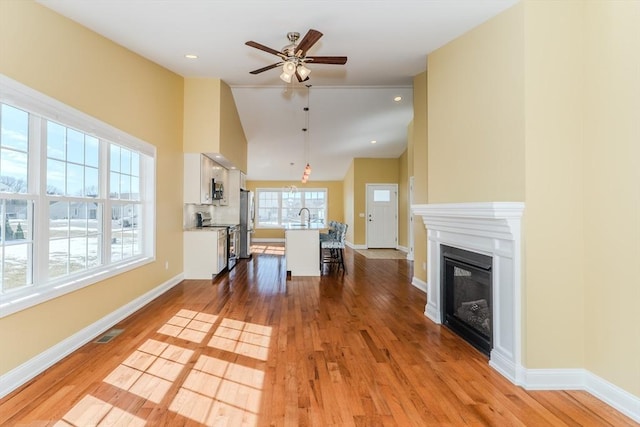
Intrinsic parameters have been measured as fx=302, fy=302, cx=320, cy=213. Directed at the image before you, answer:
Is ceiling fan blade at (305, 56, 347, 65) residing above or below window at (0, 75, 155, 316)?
above

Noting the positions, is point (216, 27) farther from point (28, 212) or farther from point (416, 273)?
point (416, 273)

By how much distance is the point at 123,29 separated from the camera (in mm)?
3021

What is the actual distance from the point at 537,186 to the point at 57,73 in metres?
3.86

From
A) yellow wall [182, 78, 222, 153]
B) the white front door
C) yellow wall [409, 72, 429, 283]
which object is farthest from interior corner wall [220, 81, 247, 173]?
the white front door

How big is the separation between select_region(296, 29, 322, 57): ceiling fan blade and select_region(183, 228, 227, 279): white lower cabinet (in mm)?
3324

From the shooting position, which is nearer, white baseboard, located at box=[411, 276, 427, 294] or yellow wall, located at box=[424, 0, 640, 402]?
yellow wall, located at box=[424, 0, 640, 402]

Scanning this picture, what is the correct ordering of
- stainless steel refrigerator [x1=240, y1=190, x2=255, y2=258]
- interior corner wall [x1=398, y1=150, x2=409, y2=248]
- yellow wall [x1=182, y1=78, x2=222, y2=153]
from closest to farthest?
yellow wall [x1=182, y1=78, x2=222, y2=153] < stainless steel refrigerator [x1=240, y1=190, x2=255, y2=258] < interior corner wall [x1=398, y1=150, x2=409, y2=248]

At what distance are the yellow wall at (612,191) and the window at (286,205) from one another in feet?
31.6

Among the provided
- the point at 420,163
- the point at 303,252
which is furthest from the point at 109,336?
the point at 420,163

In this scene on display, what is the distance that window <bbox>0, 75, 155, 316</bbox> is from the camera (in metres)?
2.16

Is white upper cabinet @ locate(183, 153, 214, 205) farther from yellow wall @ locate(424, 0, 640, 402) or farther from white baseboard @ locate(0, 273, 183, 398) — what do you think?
yellow wall @ locate(424, 0, 640, 402)

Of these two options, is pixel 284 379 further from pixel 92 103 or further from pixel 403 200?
pixel 403 200

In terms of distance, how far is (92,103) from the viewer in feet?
9.53

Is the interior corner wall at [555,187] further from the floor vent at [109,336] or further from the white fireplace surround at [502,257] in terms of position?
the floor vent at [109,336]
